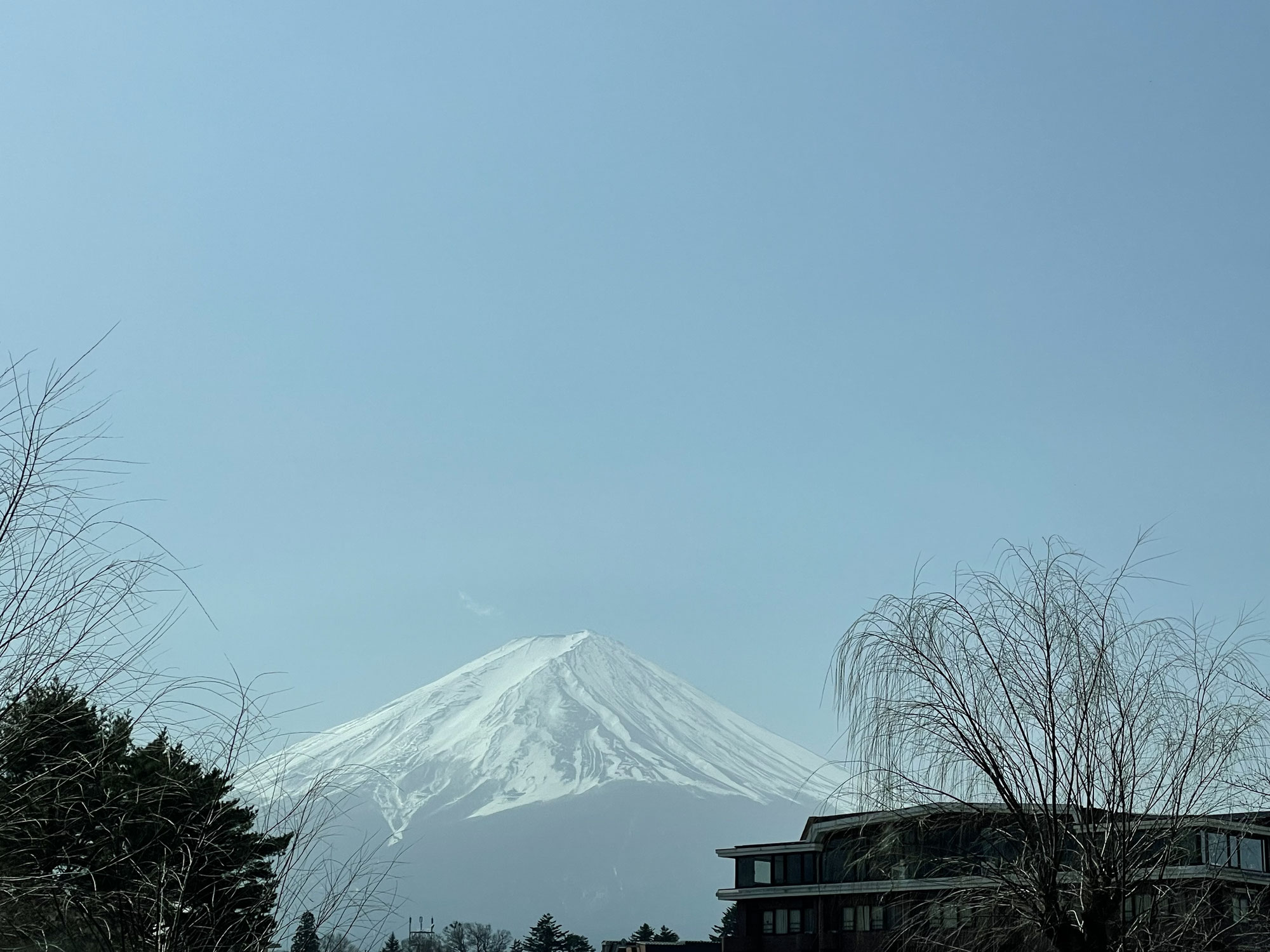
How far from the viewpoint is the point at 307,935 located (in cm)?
881

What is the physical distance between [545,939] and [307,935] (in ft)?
358

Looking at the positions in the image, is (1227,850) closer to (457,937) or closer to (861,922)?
(861,922)

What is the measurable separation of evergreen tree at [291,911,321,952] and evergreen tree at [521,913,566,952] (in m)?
105

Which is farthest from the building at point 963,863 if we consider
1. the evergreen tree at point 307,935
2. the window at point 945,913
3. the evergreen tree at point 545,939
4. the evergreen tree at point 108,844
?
the evergreen tree at point 545,939

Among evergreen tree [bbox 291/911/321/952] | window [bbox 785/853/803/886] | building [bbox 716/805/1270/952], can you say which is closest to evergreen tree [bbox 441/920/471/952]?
window [bbox 785/853/803/886]

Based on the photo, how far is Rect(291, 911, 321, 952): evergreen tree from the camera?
8.73 meters

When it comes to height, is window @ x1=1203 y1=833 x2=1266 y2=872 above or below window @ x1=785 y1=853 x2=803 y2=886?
below

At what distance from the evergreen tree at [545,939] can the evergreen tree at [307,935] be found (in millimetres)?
105410

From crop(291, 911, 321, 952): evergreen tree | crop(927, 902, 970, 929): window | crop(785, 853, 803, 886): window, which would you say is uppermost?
crop(785, 853, 803, 886): window

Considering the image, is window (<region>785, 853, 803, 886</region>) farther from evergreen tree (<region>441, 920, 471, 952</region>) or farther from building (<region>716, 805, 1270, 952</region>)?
building (<region>716, 805, 1270, 952</region>)

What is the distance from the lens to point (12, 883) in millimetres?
7590

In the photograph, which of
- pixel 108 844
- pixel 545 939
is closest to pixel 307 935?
pixel 108 844

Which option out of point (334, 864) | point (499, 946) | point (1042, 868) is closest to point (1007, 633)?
point (1042, 868)

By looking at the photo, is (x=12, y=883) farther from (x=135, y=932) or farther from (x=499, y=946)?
(x=499, y=946)
